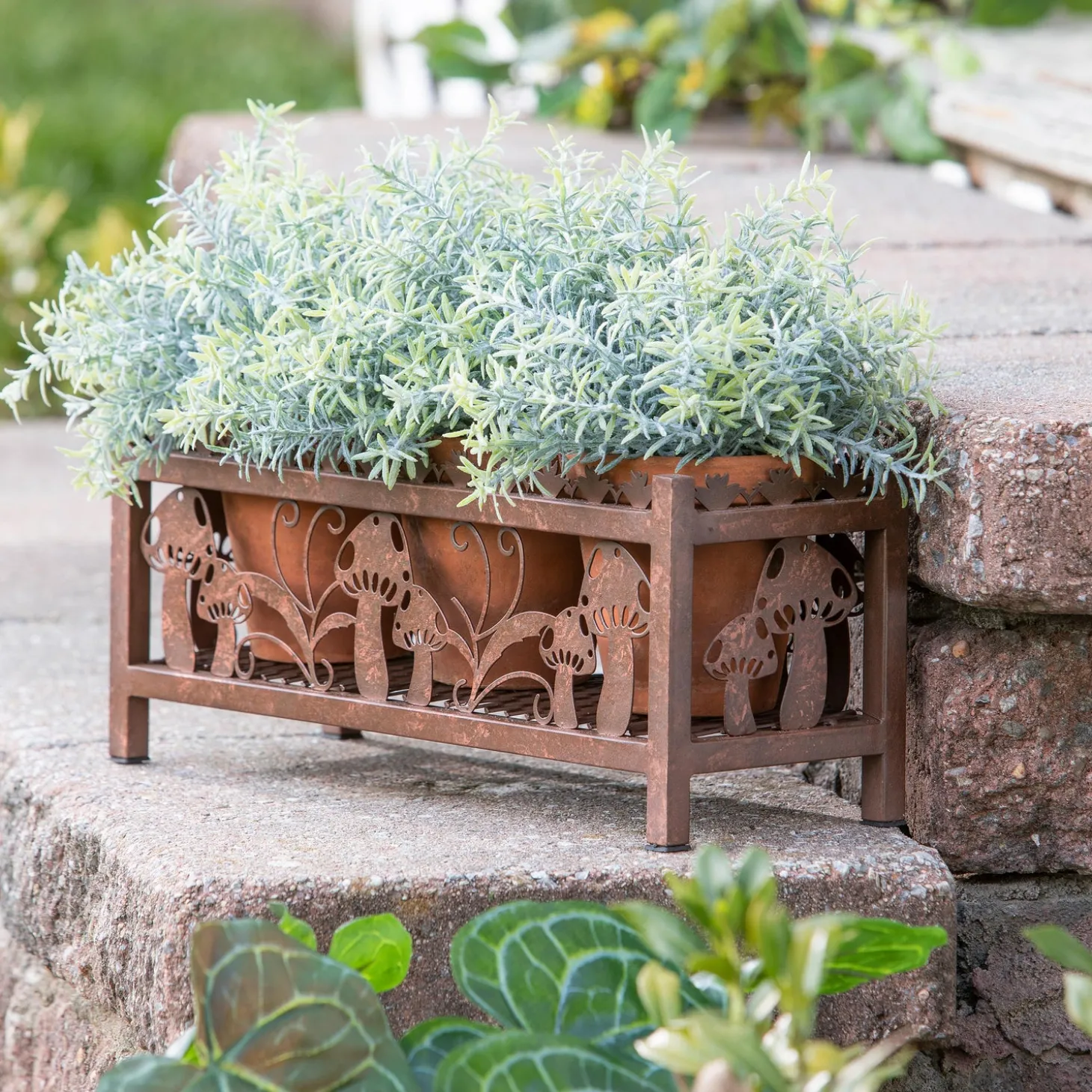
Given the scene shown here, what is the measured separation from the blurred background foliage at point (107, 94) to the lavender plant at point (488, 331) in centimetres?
358

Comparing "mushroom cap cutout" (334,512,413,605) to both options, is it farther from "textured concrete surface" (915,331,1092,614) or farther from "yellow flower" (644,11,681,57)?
"yellow flower" (644,11,681,57)

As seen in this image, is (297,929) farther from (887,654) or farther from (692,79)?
(692,79)

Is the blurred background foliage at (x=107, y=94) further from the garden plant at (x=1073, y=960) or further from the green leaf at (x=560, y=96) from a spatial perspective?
the garden plant at (x=1073, y=960)

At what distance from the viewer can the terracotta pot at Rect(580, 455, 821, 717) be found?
50.7 inches

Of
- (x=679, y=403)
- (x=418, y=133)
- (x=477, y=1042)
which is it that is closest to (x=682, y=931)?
(x=477, y=1042)

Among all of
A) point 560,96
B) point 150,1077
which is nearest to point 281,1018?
point 150,1077

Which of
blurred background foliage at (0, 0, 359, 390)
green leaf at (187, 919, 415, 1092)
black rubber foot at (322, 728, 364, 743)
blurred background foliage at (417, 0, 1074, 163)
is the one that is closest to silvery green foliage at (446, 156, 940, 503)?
green leaf at (187, 919, 415, 1092)

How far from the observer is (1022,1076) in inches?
57.6

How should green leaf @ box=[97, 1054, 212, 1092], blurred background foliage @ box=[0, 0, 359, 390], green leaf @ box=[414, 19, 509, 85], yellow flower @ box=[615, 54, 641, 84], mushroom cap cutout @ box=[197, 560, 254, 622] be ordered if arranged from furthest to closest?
blurred background foliage @ box=[0, 0, 359, 390] → green leaf @ box=[414, 19, 509, 85] → yellow flower @ box=[615, 54, 641, 84] → mushroom cap cutout @ box=[197, 560, 254, 622] → green leaf @ box=[97, 1054, 212, 1092]

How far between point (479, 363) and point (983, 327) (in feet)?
2.46

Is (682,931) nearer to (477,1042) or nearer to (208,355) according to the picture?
(477,1042)

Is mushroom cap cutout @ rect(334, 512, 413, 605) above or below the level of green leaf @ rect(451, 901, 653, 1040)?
above

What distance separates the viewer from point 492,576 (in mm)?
1407

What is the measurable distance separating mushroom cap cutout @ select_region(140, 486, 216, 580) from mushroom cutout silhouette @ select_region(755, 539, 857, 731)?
538 millimetres
